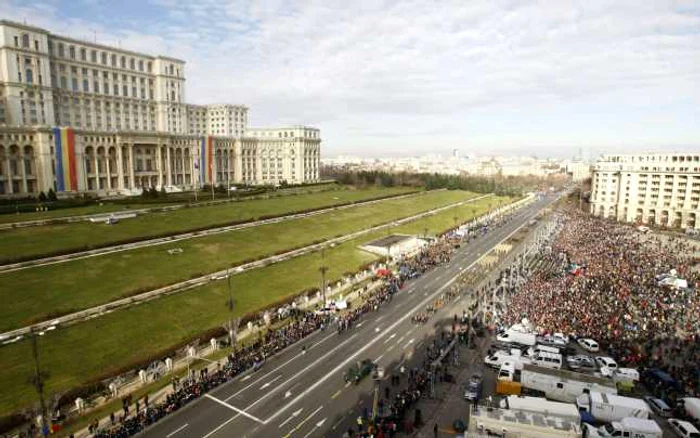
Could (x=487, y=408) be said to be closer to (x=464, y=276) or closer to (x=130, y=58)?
(x=464, y=276)

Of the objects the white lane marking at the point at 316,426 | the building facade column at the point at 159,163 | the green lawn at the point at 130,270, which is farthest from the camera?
the building facade column at the point at 159,163

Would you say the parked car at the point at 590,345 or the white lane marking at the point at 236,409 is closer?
the white lane marking at the point at 236,409

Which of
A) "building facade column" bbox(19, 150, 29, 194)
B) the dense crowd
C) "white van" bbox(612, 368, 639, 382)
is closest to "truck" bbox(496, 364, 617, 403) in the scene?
"white van" bbox(612, 368, 639, 382)

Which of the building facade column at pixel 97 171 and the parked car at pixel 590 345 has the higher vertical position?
the building facade column at pixel 97 171

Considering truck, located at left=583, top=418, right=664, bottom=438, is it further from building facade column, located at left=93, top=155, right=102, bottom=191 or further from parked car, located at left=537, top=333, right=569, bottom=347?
building facade column, located at left=93, top=155, right=102, bottom=191

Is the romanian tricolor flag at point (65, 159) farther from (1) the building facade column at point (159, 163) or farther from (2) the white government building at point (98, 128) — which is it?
(1) the building facade column at point (159, 163)

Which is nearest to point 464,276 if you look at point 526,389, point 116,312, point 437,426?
point 526,389

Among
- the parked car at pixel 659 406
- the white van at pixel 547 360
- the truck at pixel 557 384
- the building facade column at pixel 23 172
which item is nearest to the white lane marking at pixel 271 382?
the truck at pixel 557 384
